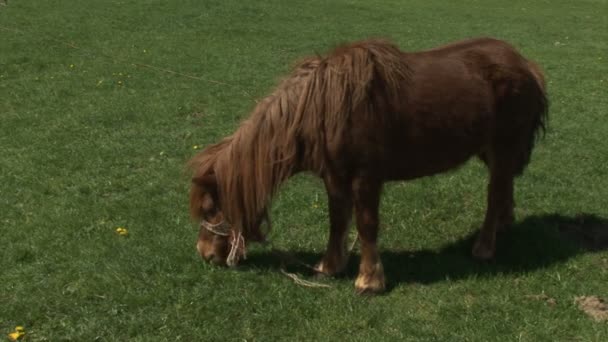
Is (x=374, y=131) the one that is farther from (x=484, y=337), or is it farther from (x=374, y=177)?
(x=484, y=337)

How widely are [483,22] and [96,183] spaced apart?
57.0 feet

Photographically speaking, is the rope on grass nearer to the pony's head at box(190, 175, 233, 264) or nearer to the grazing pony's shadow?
the grazing pony's shadow

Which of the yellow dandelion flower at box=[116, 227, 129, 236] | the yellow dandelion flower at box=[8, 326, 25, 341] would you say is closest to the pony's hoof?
the yellow dandelion flower at box=[116, 227, 129, 236]

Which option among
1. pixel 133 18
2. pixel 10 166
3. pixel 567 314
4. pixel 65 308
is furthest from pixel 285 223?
pixel 133 18

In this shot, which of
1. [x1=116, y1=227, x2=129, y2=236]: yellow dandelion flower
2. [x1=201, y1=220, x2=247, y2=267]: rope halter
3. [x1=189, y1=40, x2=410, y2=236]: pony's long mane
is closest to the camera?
[x1=189, y1=40, x2=410, y2=236]: pony's long mane

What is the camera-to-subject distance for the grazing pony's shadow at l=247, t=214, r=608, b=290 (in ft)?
17.8

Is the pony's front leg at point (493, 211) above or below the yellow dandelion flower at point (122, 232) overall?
above

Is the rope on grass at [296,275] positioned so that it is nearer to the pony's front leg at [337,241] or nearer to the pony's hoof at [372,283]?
the pony's front leg at [337,241]

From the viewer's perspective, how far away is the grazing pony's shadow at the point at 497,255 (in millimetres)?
5430

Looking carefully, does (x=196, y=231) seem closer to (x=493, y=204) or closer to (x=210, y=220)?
(x=210, y=220)

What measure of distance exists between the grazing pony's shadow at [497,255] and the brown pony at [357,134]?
0.37 meters

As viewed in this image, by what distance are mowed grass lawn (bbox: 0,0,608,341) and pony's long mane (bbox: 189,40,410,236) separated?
736mm

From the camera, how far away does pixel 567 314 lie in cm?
471

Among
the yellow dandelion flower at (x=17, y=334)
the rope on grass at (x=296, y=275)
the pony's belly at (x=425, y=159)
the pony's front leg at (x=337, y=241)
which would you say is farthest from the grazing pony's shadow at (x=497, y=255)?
the yellow dandelion flower at (x=17, y=334)
